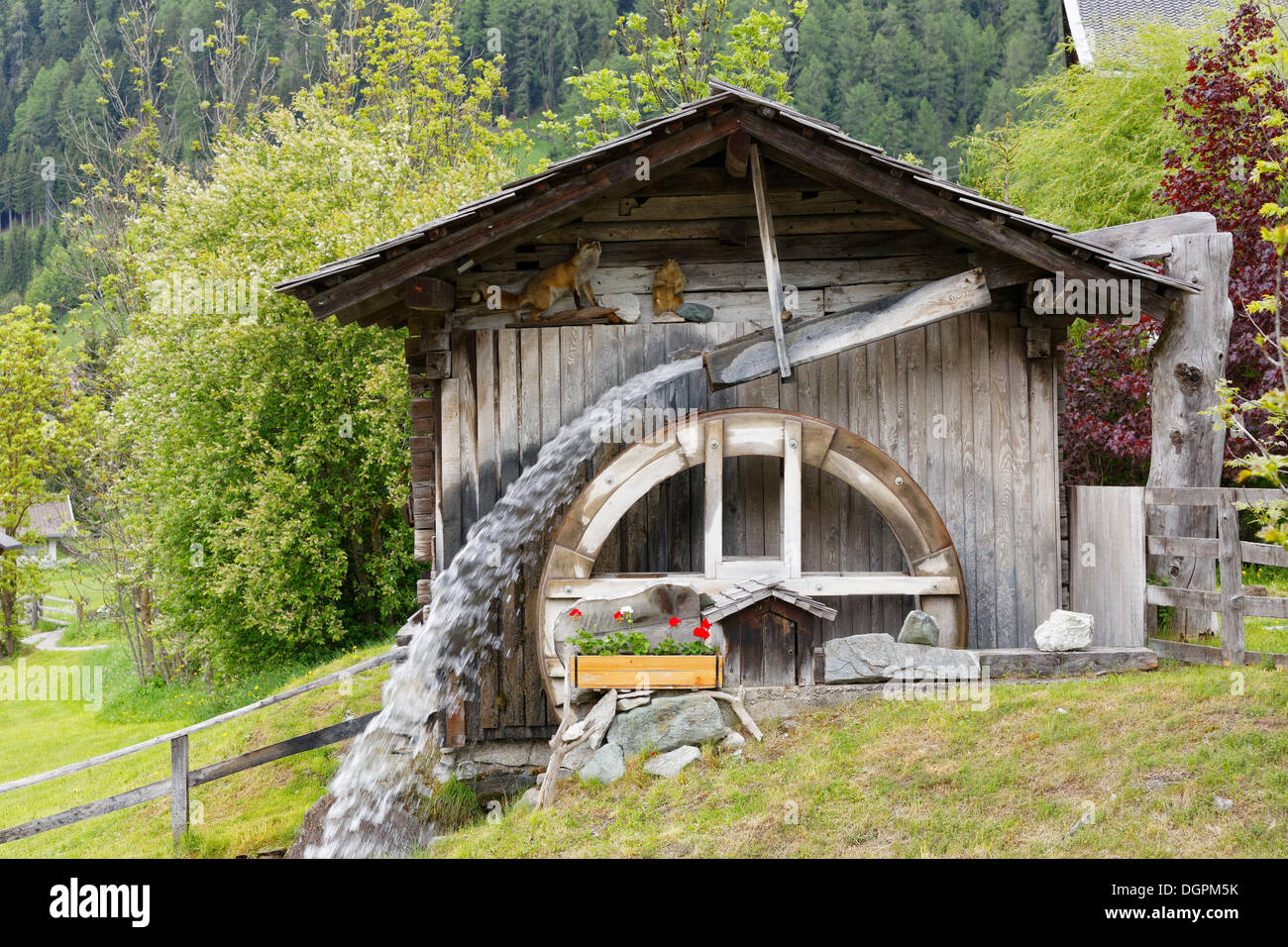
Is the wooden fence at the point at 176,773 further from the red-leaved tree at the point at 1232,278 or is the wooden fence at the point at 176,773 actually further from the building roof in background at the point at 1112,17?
the building roof in background at the point at 1112,17

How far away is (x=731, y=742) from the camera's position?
5500mm

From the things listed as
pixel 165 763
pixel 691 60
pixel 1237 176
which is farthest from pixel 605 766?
pixel 691 60

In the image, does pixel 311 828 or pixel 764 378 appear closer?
pixel 764 378

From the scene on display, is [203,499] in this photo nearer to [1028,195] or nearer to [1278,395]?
[1278,395]

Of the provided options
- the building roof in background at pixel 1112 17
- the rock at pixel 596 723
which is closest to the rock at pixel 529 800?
the rock at pixel 596 723

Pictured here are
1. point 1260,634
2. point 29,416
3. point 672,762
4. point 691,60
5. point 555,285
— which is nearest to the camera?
point 672,762

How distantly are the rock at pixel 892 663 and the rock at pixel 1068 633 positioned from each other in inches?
22.3

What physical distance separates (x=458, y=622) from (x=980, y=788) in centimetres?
337

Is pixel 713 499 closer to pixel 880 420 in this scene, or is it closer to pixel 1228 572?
pixel 880 420

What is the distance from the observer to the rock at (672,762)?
208 inches

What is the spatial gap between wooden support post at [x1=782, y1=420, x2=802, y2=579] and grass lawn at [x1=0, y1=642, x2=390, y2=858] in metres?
4.22

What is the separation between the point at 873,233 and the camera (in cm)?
671

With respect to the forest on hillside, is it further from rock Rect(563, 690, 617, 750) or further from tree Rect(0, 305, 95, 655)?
rock Rect(563, 690, 617, 750)

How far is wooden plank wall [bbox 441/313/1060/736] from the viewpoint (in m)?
6.62
